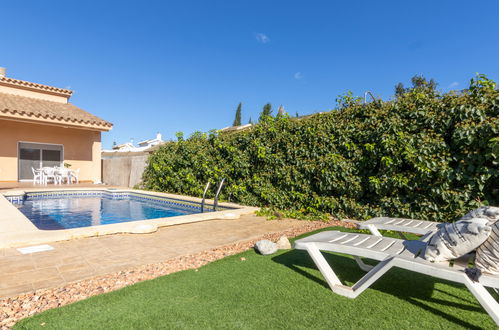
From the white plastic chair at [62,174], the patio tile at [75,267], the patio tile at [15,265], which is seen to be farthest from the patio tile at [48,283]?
the white plastic chair at [62,174]

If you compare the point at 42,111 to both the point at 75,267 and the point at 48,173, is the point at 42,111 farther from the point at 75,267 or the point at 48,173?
the point at 75,267

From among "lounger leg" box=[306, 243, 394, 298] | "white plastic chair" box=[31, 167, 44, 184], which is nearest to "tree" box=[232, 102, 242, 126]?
"white plastic chair" box=[31, 167, 44, 184]

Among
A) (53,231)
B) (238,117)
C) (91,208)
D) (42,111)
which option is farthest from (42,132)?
(238,117)

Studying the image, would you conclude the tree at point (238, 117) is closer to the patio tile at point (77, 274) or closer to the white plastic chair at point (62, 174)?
the white plastic chair at point (62, 174)

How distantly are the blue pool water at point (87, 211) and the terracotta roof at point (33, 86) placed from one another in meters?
9.18

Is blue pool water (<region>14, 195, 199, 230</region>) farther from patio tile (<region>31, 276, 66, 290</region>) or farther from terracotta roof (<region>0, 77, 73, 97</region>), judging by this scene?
terracotta roof (<region>0, 77, 73, 97</region>)

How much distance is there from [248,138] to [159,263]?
558 cm

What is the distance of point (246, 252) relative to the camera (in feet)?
13.6

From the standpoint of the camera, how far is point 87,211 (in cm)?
922

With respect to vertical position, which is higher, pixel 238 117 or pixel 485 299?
pixel 238 117

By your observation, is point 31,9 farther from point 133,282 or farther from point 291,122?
point 133,282

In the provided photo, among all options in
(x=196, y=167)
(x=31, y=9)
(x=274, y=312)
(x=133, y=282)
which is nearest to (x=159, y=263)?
(x=133, y=282)

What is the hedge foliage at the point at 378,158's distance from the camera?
4770 millimetres

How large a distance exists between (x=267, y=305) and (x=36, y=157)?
58.6 ft
